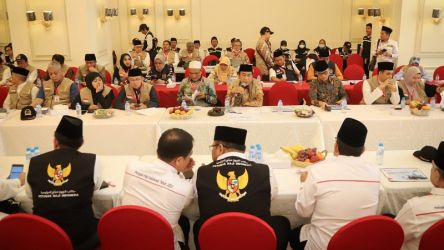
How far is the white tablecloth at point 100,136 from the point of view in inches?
202

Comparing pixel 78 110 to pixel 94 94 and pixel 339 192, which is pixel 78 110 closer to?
pixel 94 94

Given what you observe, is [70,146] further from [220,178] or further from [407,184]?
[407,184]

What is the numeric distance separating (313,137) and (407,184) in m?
1.94

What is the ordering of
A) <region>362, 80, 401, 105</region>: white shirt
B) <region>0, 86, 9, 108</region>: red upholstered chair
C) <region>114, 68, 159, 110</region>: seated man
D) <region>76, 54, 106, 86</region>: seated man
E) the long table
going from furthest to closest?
<region>76, 54, 106, 86</region>: seated man → <region>0, 86, 9, 108</region>: red upholstered chair → <region>114, 68, 159, 110</region>: seated man → <region>362, 80, 401, 105</region>: white shirt → the long table

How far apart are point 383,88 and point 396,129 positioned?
0.89 m

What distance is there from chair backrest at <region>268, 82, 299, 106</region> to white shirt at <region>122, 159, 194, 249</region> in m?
3.86

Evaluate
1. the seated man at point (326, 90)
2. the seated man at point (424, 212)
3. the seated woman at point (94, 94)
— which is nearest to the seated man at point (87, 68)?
the seated woman at point (94, 94)

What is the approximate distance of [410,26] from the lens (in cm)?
966

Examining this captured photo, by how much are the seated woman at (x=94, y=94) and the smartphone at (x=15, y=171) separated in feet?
7.40

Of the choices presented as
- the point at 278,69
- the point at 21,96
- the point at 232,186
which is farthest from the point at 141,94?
the point at 232,186

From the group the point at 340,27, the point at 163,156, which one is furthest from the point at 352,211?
the point at 340,27

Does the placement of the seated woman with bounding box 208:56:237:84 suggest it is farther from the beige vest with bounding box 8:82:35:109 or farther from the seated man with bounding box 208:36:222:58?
the seated man with bounding box 208:36:222:58

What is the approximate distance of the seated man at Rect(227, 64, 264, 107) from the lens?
6.05 meters

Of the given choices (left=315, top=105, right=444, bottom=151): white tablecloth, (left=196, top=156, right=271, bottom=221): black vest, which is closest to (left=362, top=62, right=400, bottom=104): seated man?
(left=315, top=105, right=444, bottom=151): white tablecloth
